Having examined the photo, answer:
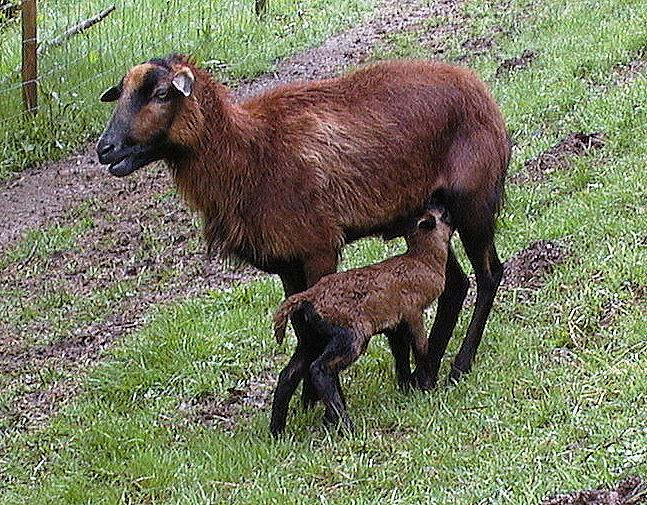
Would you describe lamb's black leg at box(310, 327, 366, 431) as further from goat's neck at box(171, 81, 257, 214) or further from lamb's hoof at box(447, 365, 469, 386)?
goat's neck at box(171, 81, 257, 214)

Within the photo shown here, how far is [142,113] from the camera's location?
6.09 metres

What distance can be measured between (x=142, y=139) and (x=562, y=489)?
112 inches

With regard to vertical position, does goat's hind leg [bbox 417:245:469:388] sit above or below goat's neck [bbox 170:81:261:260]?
below

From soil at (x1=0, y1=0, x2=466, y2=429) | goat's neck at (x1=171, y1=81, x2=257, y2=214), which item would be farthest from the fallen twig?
goat's neck at (x1=171, y1=81, x2=257, y2=214)

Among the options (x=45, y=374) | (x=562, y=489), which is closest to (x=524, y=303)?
(x=562, y=489)

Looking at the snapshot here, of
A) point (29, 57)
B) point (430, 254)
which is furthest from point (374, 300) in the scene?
point (29, 57)

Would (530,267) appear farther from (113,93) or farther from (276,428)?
(113,93)

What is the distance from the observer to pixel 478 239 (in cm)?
657

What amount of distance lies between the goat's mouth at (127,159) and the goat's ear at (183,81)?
0.37 metres

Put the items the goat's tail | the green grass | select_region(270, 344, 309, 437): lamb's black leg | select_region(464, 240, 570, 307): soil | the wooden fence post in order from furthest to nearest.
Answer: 1. the green grass
2. the wooden fence post
3. select_region(464, 240, 570, 307): soil
4. select_region(270, 344, 309, 437): lamb's black leg
5. the goat's tail

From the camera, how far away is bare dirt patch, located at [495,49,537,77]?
468 inches

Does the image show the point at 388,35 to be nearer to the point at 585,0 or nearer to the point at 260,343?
the point at 585,0

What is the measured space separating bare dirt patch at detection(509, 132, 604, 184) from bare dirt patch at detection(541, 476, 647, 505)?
4.71m

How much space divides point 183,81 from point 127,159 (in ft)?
1.65
